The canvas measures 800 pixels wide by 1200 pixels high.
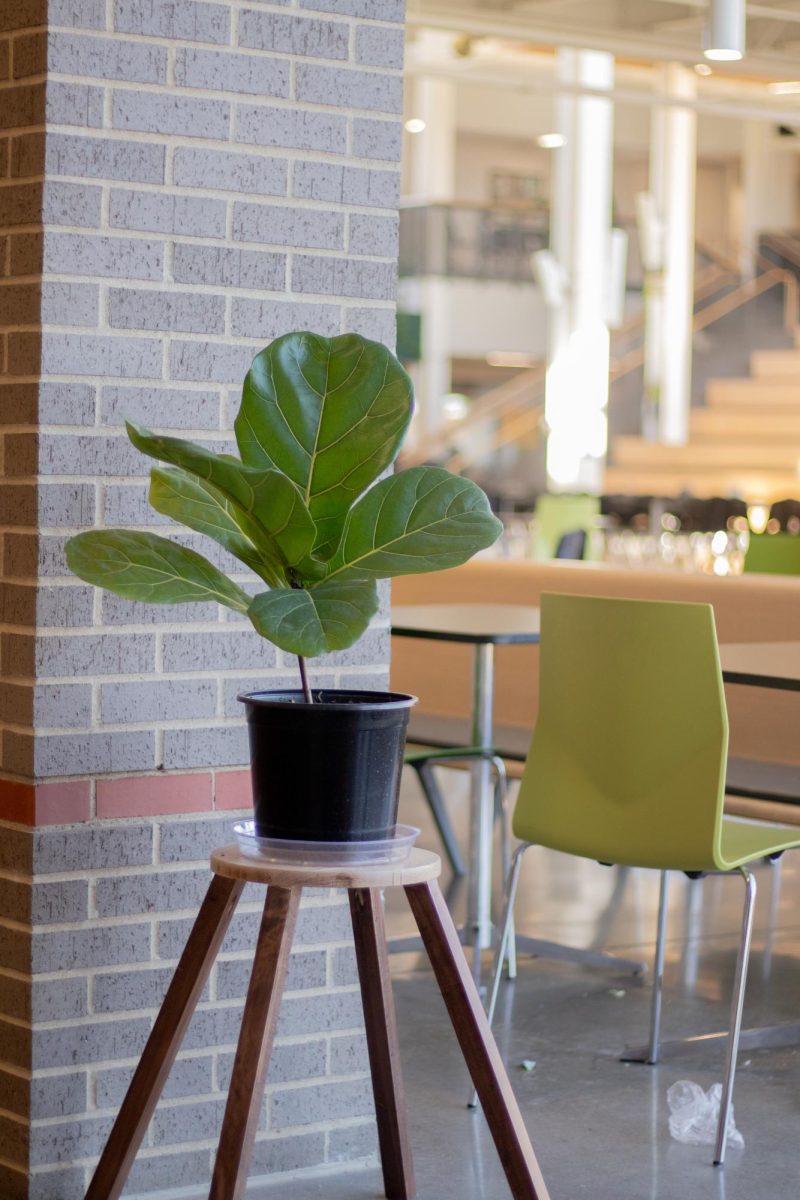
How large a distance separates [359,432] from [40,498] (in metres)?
0.51

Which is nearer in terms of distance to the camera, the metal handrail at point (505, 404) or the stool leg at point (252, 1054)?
the stool leg at point (252, 1054)

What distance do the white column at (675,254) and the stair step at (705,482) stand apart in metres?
0.55

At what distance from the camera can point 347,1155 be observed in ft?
9.36

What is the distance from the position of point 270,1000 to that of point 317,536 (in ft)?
1.93

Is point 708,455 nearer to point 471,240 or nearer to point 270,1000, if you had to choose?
point 471,240

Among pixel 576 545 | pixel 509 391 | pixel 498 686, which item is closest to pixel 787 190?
pixel 509 391

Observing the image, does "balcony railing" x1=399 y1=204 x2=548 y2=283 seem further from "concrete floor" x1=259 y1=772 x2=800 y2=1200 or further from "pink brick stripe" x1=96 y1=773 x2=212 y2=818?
"pink brick stripe" x1=96 y1=773 x2=212 y2=818

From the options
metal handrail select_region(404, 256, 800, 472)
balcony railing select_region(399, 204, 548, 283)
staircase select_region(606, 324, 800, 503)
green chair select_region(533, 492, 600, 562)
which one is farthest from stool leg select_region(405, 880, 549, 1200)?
balcony railing select_region(399, 204, 548, 283)

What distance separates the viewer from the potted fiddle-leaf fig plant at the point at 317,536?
2.25 meters

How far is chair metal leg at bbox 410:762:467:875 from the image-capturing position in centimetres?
490

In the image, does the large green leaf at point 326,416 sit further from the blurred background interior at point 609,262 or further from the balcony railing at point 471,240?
the balcony railing at point 471,240

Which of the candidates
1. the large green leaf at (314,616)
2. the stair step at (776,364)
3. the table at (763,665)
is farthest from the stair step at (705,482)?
the large green leaf at (314,616)

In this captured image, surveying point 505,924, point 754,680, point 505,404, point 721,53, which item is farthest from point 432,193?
point 754,680

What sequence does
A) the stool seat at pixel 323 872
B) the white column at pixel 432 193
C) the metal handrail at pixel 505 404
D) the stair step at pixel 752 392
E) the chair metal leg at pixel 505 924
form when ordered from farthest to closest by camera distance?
the white column at pixel 432 193, the metal handrail at pixel 505 404, the stair step at pixel 752 392, the chair metal leg at pixel 505 924, the stool seat at pixel 323 872
